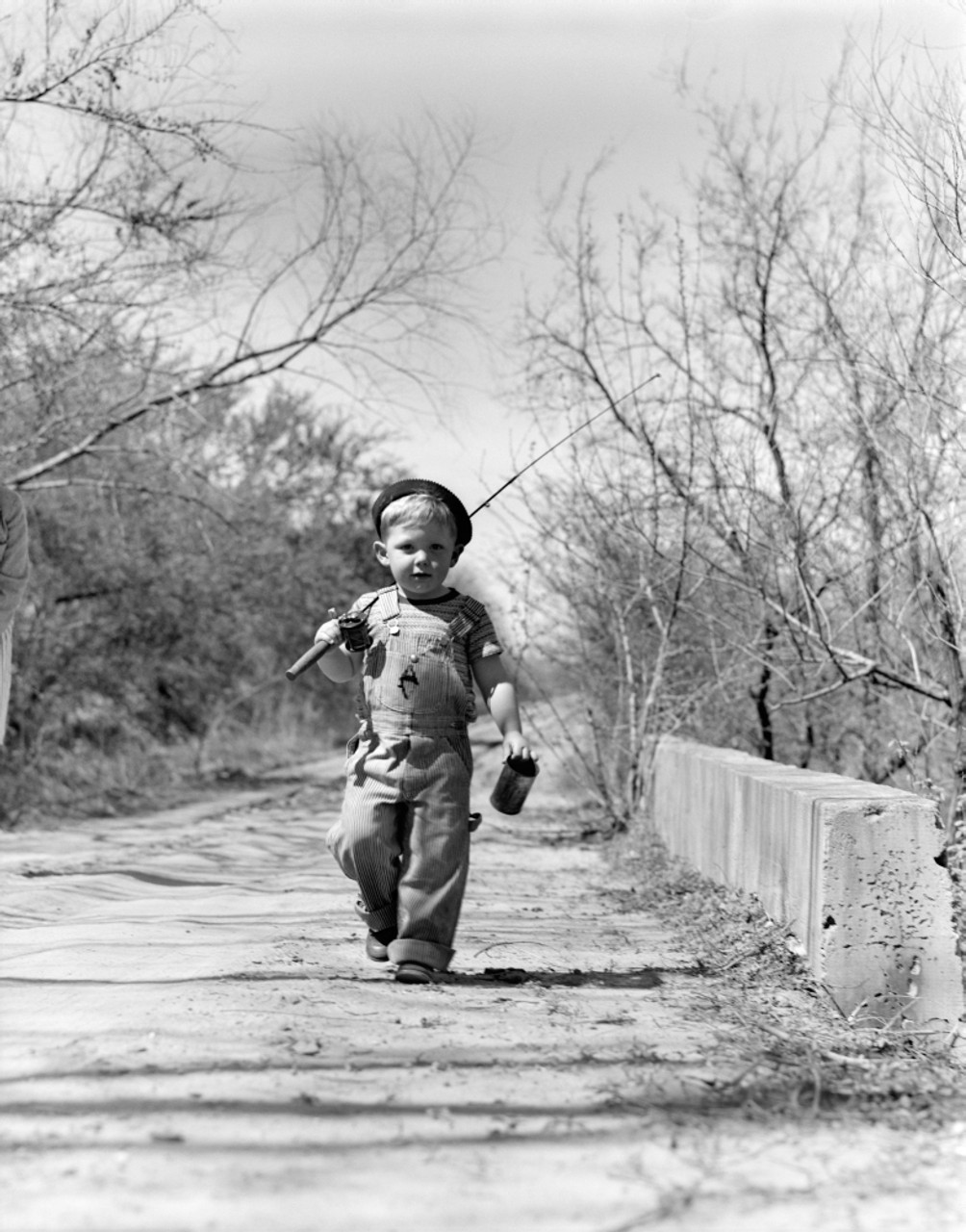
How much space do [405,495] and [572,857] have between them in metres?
5.46

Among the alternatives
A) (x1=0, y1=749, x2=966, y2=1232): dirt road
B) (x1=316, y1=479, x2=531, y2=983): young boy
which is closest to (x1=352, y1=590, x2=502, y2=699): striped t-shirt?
(x1=316, y1=479, x2=531, y2=983): young boy

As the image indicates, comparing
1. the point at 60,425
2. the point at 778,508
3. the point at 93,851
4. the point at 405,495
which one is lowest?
the point at 93,851

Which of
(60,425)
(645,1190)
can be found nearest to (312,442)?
(60,425)

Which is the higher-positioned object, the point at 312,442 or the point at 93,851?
the point at 312,442

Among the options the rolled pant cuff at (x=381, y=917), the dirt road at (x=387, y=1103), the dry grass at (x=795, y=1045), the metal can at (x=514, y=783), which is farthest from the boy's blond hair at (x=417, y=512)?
the dry grass at (x=795, y=1045)

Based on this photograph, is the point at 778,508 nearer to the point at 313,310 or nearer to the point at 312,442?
the point at 313,310

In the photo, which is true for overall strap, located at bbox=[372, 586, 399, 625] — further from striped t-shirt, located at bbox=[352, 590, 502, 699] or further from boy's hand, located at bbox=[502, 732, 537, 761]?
boy's hand, located at bbox=[502, 732, 537, 761]

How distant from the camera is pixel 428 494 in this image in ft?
15.3

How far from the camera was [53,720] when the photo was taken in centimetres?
1522

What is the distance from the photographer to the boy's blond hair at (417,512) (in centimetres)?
459

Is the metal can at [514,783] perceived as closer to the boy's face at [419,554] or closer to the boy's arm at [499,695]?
the boy's arm at [499,695]

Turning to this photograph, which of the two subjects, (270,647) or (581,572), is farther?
(270,647)

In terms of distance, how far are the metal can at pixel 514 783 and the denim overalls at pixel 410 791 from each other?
0.40 ft

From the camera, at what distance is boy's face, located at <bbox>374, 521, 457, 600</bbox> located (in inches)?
181
